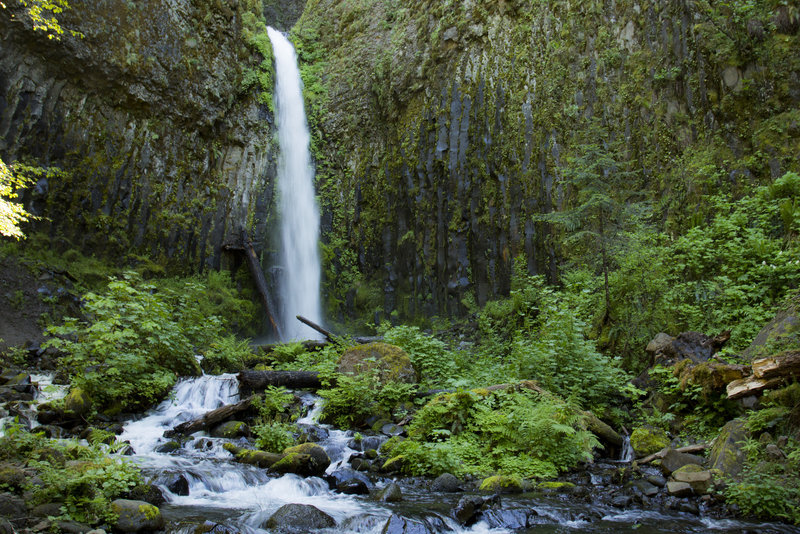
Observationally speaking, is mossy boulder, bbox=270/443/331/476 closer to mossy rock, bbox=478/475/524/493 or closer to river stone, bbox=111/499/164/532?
river stone, bbox=111/499/164/532

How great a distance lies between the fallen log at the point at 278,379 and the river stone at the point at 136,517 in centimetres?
514

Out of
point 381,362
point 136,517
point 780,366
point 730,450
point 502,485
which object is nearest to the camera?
point 136,517

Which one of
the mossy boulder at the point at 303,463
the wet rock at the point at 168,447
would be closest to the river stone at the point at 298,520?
the mossy boulder at the point at 303,463

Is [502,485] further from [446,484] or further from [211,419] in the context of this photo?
[211,419]

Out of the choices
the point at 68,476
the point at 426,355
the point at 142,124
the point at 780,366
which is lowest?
the point at 68,476

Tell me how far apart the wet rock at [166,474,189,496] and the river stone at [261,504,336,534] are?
1407mm

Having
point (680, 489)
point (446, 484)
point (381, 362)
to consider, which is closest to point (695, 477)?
point (680, 489)

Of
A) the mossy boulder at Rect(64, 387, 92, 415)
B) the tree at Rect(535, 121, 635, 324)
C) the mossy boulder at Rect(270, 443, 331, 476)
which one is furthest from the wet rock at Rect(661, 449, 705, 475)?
the mossy boulder at Rect(64, 387, 92, 415)

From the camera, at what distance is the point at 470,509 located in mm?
4605

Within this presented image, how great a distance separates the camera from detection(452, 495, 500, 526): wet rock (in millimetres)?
4566

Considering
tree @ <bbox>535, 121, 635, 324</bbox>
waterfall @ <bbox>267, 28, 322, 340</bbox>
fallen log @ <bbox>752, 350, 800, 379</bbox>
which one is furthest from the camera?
waterfall @ <bbox>267, 28, 322, 340</bbox>

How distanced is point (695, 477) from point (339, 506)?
3743 mm

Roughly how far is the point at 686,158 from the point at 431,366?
7.89 m

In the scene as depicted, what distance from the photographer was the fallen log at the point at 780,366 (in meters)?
4.73
